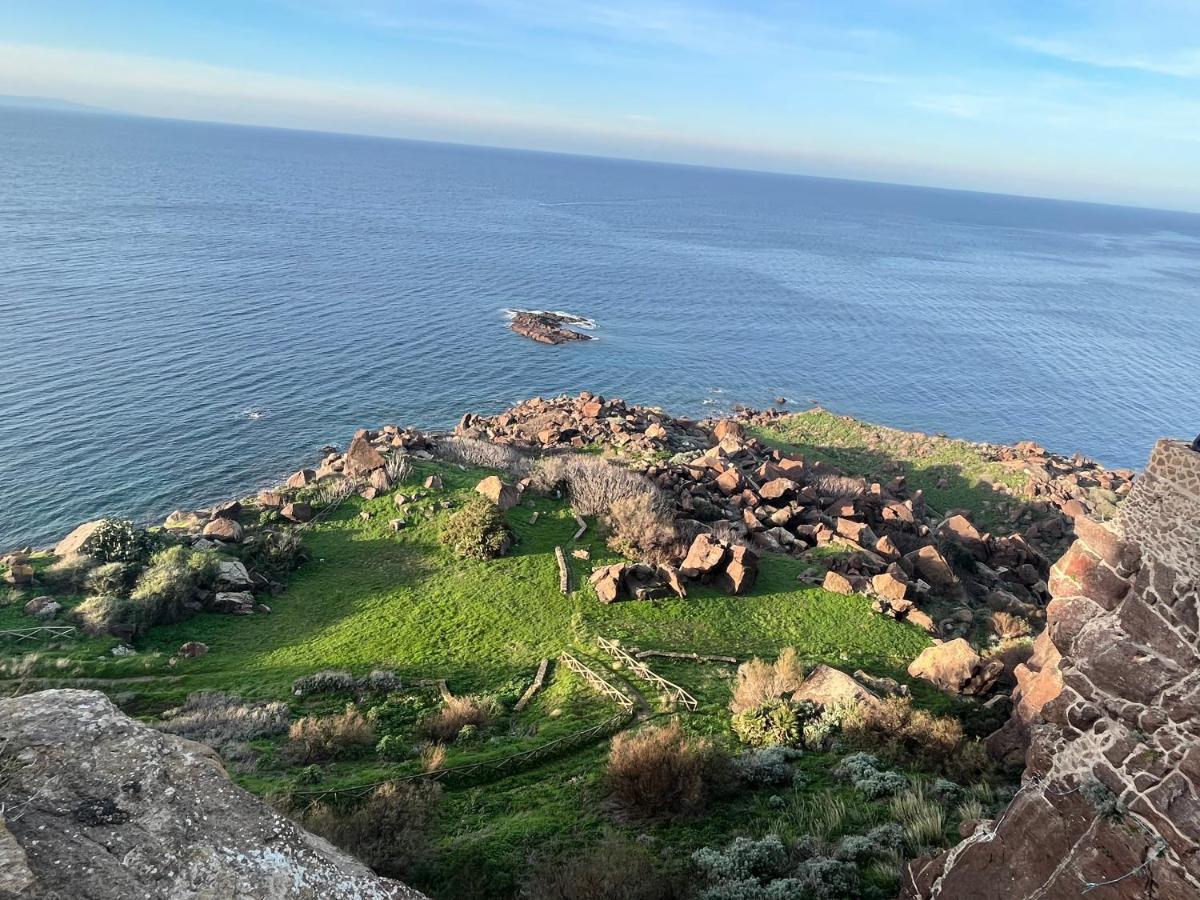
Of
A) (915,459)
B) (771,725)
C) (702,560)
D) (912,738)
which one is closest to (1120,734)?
(912,738)

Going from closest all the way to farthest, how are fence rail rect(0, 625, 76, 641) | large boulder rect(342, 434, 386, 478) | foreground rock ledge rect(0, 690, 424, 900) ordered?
foreground rock ledge rect(0, 690, 424, 900), fence rail rect(0, 625, 76, 641), large boulder rect(342, 434, 386, 478)

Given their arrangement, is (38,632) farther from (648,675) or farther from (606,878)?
(606,878)

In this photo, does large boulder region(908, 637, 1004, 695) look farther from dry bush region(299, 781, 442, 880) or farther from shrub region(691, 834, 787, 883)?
dry bush region(299, 781, 442, 880)

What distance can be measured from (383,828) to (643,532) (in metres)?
16.3

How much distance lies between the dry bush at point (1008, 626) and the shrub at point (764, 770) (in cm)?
1246

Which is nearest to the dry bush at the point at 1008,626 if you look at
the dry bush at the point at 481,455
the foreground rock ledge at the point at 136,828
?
the dry bush at the point at 481,455

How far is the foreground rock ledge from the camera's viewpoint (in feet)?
25.1

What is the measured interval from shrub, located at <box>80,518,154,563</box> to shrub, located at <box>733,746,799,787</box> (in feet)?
69.6

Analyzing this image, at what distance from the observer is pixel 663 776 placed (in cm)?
1473

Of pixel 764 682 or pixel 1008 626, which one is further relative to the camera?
pixel 1008 626

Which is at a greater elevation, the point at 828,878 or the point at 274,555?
the point at 828,878

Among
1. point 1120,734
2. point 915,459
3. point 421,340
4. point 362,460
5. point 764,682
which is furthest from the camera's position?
point 421,340

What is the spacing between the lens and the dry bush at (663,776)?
48.0 feet

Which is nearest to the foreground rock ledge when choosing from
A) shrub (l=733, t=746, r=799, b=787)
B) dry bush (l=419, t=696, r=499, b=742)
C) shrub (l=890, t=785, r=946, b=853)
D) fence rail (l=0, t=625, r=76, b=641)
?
dry bush (l=419, t=696, r=499, b=742)
